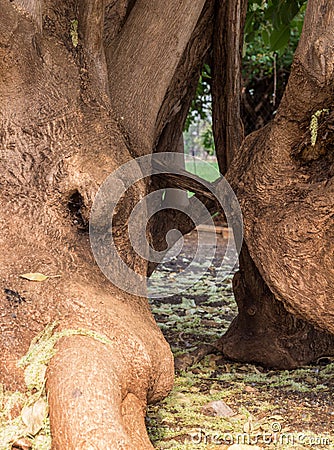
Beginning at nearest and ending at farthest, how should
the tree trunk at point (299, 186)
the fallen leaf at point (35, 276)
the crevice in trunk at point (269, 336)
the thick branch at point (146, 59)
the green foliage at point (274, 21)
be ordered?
the fallen leaf at point (35, 276)
the tree trunk at point (299, 186)
the thick branch at point (146, 59)
the crevice in trunk at point (269, 336)
the green foliage at point (274, 21)

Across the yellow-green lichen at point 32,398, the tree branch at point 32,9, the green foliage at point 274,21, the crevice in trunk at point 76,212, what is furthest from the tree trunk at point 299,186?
the green foliage at point 274,21

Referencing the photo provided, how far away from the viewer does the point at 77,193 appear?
2709 mm

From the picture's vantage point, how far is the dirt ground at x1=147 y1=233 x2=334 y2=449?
8.63ft

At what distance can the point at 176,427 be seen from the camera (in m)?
2.76

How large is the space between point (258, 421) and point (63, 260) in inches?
41.5

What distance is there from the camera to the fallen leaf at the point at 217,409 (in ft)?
9.56

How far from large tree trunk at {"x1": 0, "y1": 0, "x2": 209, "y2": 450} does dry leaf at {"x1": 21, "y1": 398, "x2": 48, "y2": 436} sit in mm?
70

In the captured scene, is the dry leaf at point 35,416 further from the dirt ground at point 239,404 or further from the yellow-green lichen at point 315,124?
the yellow-green lichen at point 315,124

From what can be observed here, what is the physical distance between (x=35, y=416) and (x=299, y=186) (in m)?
1.50

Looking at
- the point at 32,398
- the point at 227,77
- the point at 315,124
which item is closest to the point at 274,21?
the point at 227,77

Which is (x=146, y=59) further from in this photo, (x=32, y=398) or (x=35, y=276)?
(x=32, y=398)

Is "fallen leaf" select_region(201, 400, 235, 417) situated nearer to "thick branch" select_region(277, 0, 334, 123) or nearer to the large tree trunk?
the large tree trunk

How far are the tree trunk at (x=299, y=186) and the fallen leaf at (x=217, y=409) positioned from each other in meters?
0.51

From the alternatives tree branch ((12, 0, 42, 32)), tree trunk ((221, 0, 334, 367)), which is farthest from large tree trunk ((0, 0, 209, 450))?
tree trunk ((221, 0, 334, 367))
